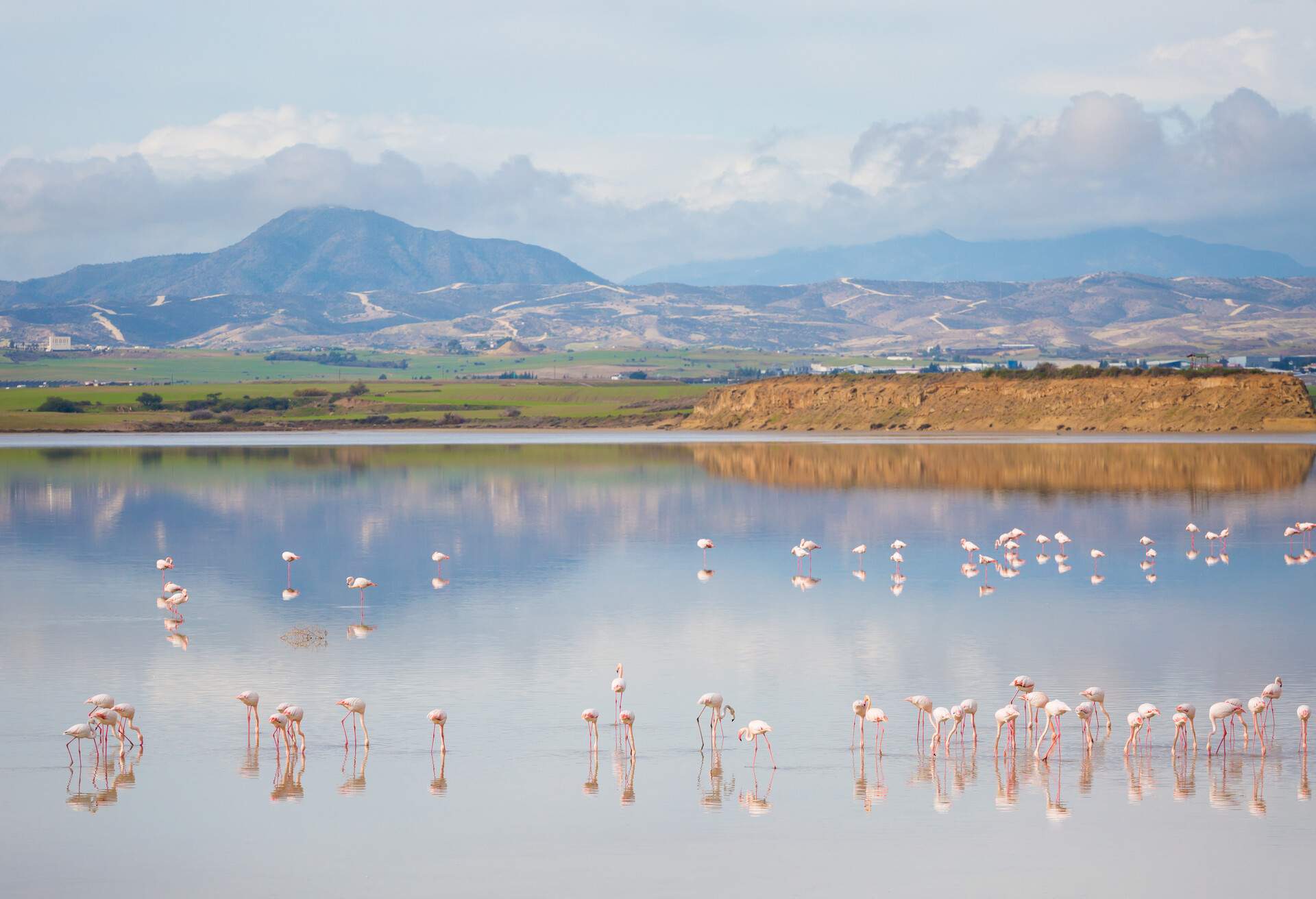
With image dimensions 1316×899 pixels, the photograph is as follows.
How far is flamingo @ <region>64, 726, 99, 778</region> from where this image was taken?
1672cm

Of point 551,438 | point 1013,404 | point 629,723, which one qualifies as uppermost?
point 1013,404

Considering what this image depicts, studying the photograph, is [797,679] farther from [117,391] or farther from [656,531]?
[117,391]

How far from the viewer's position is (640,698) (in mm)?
20297

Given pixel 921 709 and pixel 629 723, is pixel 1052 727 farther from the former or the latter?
pixel 629 723

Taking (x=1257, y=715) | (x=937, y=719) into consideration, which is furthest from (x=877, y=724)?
(x=1257, y=715)

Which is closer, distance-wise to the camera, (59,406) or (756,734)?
(756,734)

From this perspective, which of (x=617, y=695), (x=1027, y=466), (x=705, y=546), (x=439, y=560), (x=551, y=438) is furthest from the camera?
(x=551, y=438)

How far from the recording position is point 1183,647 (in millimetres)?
23875

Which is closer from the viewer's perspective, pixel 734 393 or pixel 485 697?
pixel 485 697

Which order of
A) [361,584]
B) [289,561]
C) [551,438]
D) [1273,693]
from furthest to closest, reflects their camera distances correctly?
1. [551,438]
2. [289,561]
3. [361,584]
4. [1273,693]

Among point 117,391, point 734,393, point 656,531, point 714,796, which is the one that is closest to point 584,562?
point 656,531

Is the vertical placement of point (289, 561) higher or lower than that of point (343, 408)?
lower

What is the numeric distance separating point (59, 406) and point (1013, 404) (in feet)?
308

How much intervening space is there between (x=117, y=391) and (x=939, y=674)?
171633mm
